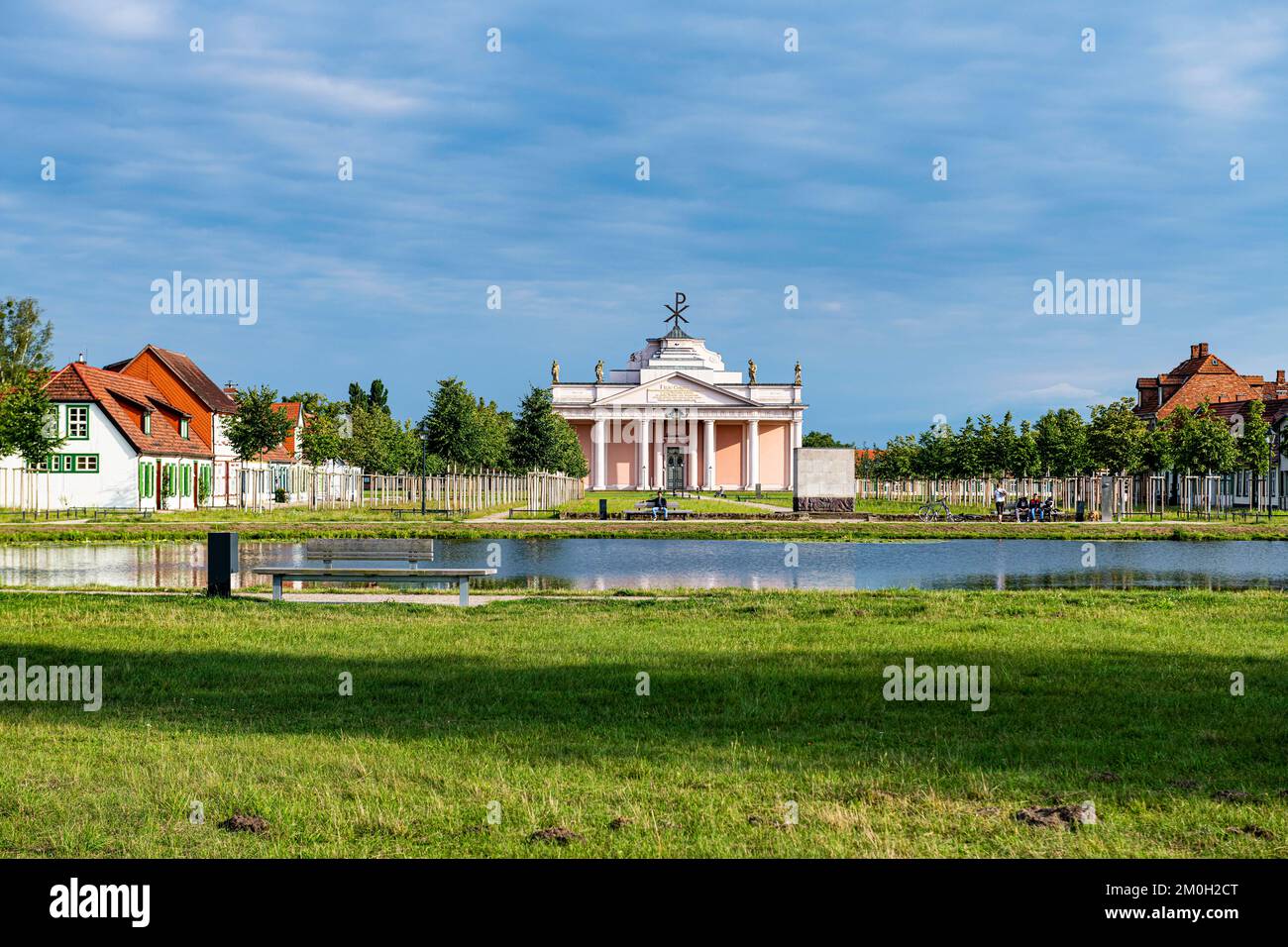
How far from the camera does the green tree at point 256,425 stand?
56.9 metres

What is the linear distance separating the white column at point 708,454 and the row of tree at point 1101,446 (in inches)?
1460

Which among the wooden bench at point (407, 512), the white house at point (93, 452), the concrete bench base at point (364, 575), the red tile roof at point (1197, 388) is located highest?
the red tile roof at point (1197, 388)

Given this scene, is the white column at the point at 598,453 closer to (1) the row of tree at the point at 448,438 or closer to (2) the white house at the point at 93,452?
(1) the row of tree at the point at 448,438

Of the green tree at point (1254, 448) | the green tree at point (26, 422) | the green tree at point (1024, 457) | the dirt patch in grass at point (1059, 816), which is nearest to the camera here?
the dirt patch in grass at point (1059, 816)

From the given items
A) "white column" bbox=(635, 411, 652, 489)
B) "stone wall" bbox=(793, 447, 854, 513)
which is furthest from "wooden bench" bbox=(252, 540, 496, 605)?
"white column" bbox=(635, 411, 652, 489)

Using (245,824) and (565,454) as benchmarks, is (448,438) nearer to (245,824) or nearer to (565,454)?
(565,454)

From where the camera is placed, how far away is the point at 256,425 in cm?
5712


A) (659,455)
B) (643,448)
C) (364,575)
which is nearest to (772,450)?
(659,455)

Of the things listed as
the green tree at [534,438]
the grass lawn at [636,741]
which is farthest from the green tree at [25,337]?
the grass lawn at [636,741]

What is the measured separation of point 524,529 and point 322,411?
144 ft
